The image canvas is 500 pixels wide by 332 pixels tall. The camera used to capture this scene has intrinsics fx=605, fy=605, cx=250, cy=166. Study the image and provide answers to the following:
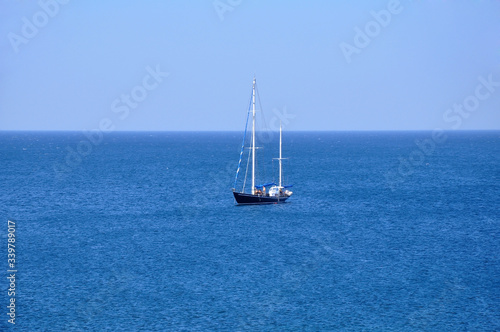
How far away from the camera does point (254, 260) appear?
60.8 m

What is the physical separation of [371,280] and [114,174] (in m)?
101

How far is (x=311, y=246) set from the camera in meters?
66.9

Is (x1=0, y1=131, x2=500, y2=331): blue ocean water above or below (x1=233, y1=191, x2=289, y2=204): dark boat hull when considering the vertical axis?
below

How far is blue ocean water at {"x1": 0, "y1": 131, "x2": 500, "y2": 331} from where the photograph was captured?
46.2 meters

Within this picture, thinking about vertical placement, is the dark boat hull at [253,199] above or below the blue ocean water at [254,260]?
above

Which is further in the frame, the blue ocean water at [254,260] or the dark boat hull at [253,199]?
the dark boat hull at [253,199]

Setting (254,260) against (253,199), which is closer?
(254,260)

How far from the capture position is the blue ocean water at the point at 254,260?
46250 mm

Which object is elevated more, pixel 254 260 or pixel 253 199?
pixel 253 199

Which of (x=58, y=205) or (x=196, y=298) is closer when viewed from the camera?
(x=196, y=298)

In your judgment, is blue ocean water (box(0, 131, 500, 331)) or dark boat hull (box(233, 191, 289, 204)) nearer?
blue ocean water (box(0, 131, 500, 331))

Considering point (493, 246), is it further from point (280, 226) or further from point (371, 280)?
point (280, 226)

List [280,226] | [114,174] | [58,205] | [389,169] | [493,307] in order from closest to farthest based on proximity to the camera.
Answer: [493,307] < [280,226] < [58,205] < [114,174] < [389,169]

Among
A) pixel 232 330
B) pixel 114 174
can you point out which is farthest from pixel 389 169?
pixel 232 330
